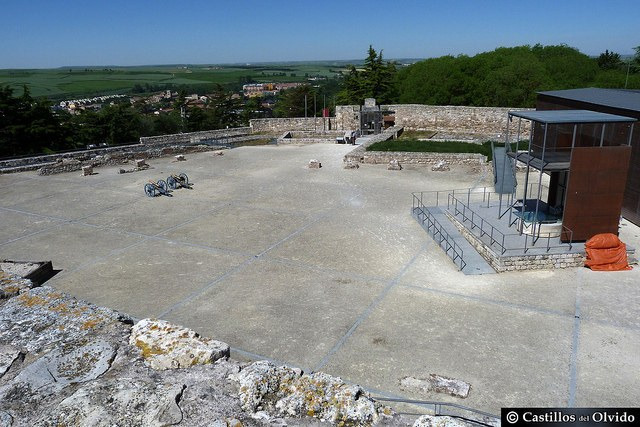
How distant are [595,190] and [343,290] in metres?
7.05

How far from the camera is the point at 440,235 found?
42.9 ft

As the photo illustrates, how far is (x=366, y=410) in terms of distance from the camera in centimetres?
350

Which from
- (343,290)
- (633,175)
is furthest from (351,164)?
(343,290)

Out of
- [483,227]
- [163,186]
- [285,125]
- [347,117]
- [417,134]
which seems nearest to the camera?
[483,227]

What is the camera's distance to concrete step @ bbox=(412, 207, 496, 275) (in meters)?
11.3

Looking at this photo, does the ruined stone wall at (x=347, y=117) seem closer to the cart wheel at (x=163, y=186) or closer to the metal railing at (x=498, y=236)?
the cart wheel at (x=163, y=186)

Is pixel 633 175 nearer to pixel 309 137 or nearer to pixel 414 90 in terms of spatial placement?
pixel 309 137

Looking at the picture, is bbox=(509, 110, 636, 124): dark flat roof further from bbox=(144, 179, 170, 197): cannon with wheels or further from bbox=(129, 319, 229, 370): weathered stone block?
bbox=(144, 179, 170, 197): cannon with wheels

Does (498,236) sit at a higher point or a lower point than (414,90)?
lower

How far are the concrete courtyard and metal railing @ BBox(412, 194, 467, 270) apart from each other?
28cm

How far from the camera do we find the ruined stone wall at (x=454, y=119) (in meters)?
31.5

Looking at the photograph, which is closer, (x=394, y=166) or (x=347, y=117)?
(x=394, y=166)

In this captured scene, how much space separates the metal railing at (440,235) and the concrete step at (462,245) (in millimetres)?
27

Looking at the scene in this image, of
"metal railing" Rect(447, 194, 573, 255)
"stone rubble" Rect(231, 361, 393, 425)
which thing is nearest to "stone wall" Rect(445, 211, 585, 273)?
"metal railing" Rect(447, 194, 573, 255)
